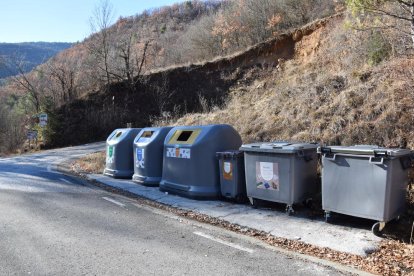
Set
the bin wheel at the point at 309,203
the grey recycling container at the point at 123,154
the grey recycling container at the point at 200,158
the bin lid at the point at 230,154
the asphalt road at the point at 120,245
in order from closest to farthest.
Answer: the asphalt road at the point at 120,245
the bin wheel at the point at 309,203
the bin lid at the point at 230,154
the grey recycling container at the point at 200,158
the grey recycling container at the point at 123,154

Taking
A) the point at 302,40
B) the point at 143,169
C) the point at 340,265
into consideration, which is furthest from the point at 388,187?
the point at 302,40

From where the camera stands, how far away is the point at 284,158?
243 inches

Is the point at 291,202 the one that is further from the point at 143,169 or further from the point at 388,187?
the point at 143,169

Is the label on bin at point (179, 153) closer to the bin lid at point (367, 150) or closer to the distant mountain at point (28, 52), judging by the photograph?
the bin lid at point (367, 150)

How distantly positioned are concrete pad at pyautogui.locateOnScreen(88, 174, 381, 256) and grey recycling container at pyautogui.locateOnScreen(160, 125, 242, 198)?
22 centimetres

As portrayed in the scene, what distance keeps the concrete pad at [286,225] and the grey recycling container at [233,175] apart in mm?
204

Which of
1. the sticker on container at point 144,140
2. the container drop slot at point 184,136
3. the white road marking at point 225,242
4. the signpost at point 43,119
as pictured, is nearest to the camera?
the white road marking at point 225,242

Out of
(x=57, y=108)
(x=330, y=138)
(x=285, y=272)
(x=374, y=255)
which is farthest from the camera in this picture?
(x=57, y=108)

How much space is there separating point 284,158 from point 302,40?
56.2 feet

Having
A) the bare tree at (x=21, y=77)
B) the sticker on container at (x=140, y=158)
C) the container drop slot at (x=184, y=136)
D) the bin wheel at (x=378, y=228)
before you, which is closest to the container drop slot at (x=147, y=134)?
the sticker on container at (x=140, y=158)

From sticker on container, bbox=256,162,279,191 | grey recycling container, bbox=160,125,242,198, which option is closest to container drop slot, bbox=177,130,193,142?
grey recycling container, bbox=160,125,242,198

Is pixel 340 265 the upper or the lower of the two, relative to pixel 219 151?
lower

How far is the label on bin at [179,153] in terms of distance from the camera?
764 cm

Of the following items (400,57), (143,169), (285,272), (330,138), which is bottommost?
(285,272)
